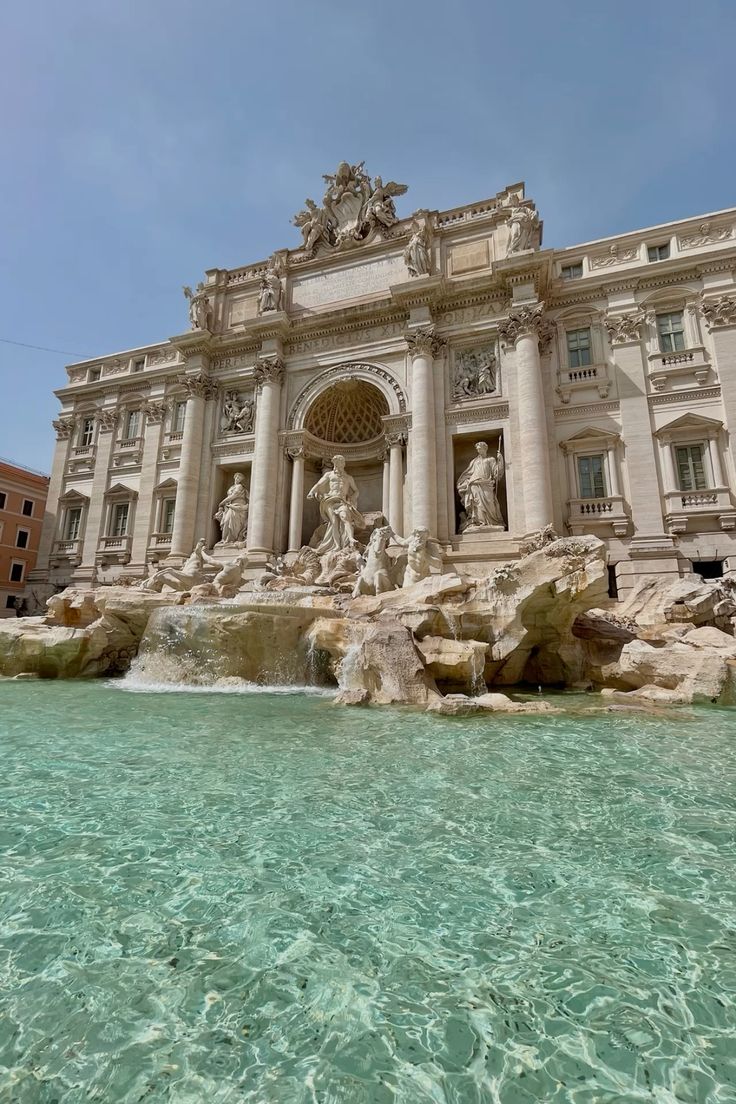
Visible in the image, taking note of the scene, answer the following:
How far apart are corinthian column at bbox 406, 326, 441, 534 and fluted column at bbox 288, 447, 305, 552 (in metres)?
4.28

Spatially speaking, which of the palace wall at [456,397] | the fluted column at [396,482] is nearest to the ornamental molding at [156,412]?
the palace wall at [456,397]

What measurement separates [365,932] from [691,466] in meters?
16.7

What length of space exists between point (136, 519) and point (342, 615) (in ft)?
49.3

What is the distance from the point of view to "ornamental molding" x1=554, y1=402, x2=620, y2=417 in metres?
16.1

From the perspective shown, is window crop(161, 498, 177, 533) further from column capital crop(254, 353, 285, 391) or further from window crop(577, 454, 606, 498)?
window crop(577, 454, 606, 498)

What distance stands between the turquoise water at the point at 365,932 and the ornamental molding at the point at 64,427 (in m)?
24.3

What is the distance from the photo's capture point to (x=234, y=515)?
19078mm

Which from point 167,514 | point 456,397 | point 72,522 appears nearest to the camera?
point 456,397

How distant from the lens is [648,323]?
16281mm

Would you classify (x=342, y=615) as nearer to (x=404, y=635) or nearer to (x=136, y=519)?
(x=404, y=635)

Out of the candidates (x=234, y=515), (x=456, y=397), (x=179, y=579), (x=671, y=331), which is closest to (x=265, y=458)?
(x=234, y=515)

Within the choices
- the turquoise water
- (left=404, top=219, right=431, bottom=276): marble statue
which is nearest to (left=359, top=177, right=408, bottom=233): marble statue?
(left=404, top=219, right=431, bottom=276): marble statue

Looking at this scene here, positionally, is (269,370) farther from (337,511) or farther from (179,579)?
(179,579)

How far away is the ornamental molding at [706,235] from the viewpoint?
16.0 metres
